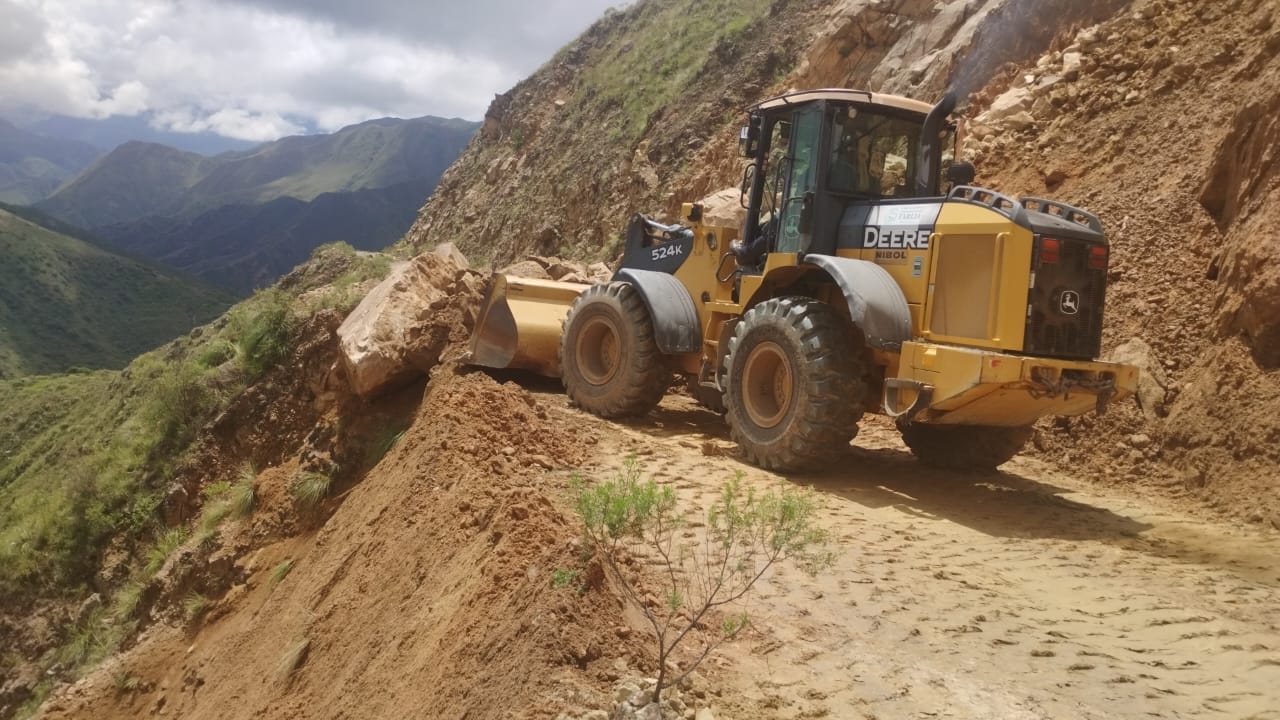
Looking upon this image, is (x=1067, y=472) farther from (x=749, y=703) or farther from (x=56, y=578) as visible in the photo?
(x=56, y=578)

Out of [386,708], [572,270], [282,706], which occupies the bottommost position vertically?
[282,706]

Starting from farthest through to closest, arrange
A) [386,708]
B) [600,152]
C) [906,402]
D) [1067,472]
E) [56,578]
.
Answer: [600,152], [56,578], [1067,472], [906,402], [386,708]

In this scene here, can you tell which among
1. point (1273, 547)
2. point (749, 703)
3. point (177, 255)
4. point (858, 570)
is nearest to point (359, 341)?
point (858, 570)

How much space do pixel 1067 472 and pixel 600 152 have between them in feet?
65.4

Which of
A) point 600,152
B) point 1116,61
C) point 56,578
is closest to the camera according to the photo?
point 56,578

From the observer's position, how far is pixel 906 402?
6.47 metres

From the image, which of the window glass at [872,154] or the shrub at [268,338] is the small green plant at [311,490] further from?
the window glass at [872,154]

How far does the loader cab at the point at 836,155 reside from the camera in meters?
7.35

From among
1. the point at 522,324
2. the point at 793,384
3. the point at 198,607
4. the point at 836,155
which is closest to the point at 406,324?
the point at 522,324

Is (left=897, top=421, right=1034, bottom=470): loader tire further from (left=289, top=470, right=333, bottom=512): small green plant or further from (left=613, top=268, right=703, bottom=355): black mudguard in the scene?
(left=289, top=470, right=333, bottom=512): small green plant

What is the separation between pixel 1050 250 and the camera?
6.09 m

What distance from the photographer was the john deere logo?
20.3 ft

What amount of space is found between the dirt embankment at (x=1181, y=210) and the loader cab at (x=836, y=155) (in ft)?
7.98

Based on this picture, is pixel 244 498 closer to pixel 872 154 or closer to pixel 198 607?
pixel 198 607
